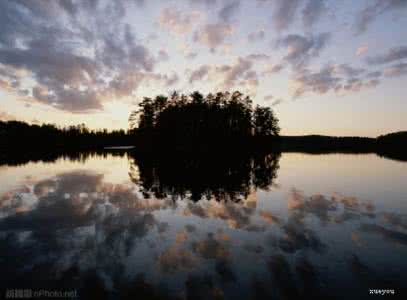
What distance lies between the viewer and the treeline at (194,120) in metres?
83.1

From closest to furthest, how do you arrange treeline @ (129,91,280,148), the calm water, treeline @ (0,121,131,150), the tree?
the calm water < treeline @ (129,91,280,148) < the tree < treeline @ (0,121,131,150)

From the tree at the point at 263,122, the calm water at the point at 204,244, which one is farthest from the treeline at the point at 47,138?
the calm water at the point at 204,244

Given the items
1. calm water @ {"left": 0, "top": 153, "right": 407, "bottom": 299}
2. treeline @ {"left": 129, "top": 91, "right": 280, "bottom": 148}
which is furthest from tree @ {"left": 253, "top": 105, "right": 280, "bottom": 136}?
calm water @ {"left": 0, "top": 153, "right": 407, "bottom": 299}

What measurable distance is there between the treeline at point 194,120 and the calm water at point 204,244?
66695 mm

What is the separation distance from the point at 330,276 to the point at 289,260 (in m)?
1.22

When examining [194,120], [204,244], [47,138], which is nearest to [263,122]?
[194,120]

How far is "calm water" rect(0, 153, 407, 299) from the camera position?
6316mm

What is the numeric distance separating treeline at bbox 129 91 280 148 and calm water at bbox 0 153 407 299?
66695 millimetres

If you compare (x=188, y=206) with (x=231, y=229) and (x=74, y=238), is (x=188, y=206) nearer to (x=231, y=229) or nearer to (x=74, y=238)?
(x=231, y=229)

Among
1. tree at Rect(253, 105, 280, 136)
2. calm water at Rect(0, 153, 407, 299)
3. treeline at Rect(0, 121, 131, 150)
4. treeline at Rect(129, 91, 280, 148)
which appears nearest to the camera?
calm water at Rect(0, 153, 407, 299)

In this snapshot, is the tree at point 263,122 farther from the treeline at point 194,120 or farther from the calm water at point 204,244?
the calm water at point 204,244

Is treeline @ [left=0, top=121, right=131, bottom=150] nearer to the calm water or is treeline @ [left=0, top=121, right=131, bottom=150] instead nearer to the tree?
the tree

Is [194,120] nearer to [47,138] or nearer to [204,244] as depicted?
[204,244]

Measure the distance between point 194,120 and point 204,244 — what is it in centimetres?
7420
